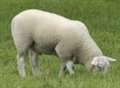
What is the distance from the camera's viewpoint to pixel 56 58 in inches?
584

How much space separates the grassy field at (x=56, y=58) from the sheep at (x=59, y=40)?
263 mm

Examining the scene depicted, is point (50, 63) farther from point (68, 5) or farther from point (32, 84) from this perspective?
point (68, 5)

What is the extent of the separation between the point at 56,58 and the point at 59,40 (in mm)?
3131

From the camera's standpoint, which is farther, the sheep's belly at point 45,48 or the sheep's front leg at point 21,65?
the sheep's front leg at point 21,65

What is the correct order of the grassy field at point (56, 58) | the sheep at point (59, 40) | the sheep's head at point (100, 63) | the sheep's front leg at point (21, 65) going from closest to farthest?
the grassy field at point (56, 58), the sheep's head at point (100, 63), the sheep at point (59, 40), the sheep's front leg at point (21, 65)

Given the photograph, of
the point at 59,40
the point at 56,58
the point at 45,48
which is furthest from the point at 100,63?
the point at 56,58

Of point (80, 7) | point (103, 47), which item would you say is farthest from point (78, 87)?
point (80, 7)

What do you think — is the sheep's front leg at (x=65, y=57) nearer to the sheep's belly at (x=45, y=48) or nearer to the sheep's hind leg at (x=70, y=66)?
the sheep's hind leg at (x=70, y=66)

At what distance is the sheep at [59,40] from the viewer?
38.3ft

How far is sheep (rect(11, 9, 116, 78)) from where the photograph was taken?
38.3 feet

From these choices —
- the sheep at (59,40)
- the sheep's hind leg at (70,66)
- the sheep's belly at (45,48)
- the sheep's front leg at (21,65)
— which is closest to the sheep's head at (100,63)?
the sheep at (59,40)

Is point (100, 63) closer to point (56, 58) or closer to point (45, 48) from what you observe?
point (45, 48)

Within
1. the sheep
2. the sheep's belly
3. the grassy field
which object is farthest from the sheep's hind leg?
the sheep's belly

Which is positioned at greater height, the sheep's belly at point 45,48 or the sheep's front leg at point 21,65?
the sheep's belly at point 45,48
